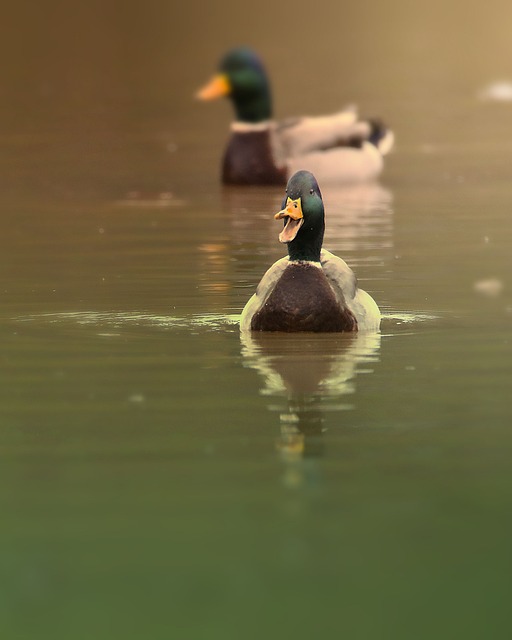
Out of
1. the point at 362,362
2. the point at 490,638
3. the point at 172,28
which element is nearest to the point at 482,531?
the point at 490,638

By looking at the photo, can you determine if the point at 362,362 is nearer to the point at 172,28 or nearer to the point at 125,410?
the point at 125,410

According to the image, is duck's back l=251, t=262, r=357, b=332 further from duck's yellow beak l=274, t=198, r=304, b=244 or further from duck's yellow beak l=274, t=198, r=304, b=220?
duck's yellow beak l=274, t=198, r=304, b=220

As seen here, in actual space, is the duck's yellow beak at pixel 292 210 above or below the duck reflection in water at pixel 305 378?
above

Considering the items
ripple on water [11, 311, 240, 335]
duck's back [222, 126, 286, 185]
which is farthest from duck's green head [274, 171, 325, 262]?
duck's back [222, 126, 286, 185]

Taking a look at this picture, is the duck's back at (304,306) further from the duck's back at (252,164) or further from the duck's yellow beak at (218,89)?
the duck's yellow beak at (218,89)

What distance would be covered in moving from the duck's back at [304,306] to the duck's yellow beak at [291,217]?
185mm

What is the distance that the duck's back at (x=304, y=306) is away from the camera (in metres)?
11.7

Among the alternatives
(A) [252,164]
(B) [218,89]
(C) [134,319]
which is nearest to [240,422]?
(C) [134,319]

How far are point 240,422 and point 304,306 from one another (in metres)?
2.35

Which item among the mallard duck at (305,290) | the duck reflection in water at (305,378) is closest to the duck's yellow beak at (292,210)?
the mallard duck at (305,290)

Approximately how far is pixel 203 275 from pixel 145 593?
752 centimetres

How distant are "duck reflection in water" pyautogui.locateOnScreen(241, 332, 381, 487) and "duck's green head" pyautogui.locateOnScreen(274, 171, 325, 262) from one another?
47cm

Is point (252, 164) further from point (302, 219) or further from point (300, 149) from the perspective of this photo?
point (302, 219)

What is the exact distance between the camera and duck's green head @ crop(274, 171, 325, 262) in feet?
38.8
